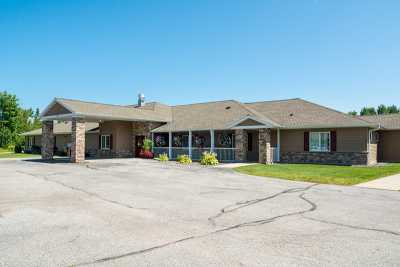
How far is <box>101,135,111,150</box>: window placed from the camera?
31.2 m

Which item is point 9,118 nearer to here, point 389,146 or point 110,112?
point 110,112

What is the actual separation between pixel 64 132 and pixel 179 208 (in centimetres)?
Result: 3407

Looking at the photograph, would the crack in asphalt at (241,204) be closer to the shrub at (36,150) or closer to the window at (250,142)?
the window at (250,142)

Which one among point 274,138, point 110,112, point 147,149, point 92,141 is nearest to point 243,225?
point 274,138

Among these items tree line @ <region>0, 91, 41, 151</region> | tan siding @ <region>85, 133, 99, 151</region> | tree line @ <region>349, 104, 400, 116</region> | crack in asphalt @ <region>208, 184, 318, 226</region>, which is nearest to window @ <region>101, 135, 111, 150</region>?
tan siding @ <region>85, 133, 99, 151</region>

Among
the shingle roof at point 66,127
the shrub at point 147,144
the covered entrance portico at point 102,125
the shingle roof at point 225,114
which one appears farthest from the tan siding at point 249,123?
the shingle roof at point 66,127

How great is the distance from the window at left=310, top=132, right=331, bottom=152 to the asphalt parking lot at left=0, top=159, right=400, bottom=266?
1207 cm

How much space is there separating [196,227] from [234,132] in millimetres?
21029

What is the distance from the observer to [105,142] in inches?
1251

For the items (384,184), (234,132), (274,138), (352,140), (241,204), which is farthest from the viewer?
(234,132)

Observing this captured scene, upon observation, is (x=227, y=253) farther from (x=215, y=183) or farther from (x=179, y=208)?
(x=215, y=183)

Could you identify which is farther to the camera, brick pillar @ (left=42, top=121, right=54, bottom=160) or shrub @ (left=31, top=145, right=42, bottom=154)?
shrub @ (left=31, top=145, right=42, bottom=154)

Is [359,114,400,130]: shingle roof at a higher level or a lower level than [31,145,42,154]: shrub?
higher

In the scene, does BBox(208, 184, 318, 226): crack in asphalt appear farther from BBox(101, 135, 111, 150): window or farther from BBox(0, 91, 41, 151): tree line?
BBox(0, 91, 41, 151): tree line
